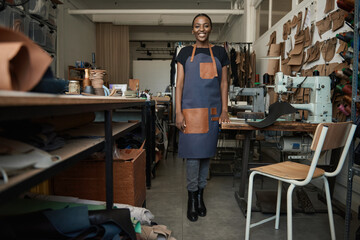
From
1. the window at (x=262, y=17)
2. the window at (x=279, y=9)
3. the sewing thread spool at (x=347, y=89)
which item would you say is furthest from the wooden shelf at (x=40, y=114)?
the window at (x=262, y=17)

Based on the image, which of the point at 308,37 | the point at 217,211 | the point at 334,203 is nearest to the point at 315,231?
the point at 334,203

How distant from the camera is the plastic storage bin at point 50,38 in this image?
15.8 feet

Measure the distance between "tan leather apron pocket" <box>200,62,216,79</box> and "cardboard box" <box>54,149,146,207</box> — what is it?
88 centimetres

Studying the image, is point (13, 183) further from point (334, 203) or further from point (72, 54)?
point (72, 54)

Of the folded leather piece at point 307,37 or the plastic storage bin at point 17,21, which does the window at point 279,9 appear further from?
the plastic storage bin at point 17,21

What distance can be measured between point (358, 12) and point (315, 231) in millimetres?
1506

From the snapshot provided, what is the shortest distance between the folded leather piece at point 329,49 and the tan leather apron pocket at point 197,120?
4.85 feet

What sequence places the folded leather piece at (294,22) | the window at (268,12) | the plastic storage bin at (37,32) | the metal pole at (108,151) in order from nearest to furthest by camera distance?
the metal pole at (108,151) < the folded leather piece at (294,22) < the window at (268,12) < the plastic storage bin at (37,32)

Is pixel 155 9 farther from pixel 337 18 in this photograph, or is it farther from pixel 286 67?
pixel 337 18

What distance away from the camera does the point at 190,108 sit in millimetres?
2113

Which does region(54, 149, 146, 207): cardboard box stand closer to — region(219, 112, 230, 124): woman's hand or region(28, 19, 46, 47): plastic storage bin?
region(219, 112, 230, 124): woman's hand

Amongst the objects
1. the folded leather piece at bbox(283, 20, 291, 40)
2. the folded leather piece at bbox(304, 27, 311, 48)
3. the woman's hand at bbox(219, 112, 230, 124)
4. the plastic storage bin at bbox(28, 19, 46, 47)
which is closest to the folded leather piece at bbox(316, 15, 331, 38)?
the folded leather piece at bbox(304, 27, 311, 48)

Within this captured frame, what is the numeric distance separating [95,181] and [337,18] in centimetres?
254

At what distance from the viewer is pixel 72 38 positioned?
7.33 m
